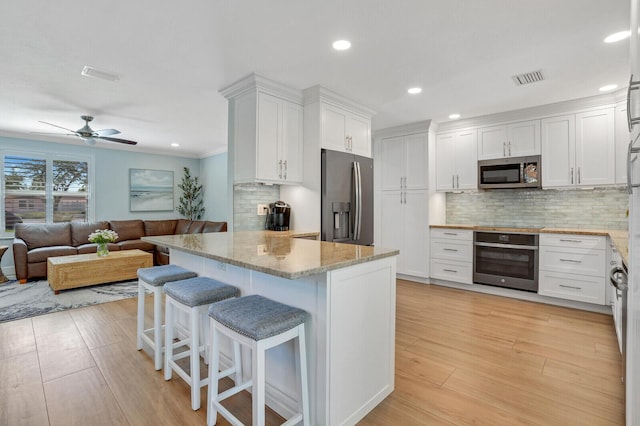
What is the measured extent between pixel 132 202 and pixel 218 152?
83.0 inches

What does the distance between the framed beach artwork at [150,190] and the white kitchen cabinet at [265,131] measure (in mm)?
4430

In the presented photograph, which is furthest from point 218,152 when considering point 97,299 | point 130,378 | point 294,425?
point 294,425

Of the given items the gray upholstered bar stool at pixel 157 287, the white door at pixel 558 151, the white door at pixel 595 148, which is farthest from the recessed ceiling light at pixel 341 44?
the white door at pixel 595 148

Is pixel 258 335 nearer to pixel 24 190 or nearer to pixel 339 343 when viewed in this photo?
pixel 339 343

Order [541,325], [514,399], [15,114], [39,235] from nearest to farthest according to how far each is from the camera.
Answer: [514,399]
[541,325]
[15,114]
[39,235]

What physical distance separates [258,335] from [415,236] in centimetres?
383

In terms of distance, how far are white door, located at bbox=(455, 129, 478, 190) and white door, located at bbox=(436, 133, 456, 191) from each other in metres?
0.07

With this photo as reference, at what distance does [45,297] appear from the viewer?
4.04 meters

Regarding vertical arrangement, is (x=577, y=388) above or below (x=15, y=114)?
below

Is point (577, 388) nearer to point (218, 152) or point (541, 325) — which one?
point (541, 325)

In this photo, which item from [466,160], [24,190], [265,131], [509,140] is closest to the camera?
Answer: [265,131]

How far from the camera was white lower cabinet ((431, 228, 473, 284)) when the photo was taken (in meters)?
4.32

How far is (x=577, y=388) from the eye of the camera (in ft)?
6.64

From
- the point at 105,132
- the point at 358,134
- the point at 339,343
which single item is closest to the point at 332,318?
the point at 339,343
